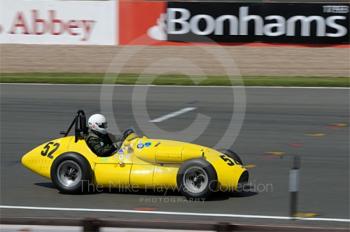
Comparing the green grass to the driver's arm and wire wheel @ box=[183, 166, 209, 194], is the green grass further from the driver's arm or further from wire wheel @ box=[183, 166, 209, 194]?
wire wheel @ box=[183, 166, 209, 194]

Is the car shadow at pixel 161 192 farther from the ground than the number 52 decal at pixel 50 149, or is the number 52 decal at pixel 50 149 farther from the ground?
the number 52 decal at pixel 50 149

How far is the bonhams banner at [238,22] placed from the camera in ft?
75.4

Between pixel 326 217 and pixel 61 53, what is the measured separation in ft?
53.1

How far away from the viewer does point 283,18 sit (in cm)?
2309

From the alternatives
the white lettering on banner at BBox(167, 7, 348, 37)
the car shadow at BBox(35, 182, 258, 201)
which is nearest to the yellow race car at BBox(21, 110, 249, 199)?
the car shadow at BBox(35, 182, 258, 201)

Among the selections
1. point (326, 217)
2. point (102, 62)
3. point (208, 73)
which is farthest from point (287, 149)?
point (102, 62)

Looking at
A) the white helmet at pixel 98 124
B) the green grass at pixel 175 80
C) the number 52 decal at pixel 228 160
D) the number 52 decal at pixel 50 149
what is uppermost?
the green grass at pixel 175 80

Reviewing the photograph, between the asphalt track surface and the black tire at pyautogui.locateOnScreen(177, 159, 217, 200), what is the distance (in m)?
0.13

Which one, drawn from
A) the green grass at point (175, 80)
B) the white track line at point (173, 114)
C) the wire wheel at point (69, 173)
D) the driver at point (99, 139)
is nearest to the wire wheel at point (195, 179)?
the driver at point (99, 139)

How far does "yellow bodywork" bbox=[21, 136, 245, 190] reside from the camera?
9.96 metres

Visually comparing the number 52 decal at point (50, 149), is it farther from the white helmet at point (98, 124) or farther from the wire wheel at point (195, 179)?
the wire wheel at point (195, 179)

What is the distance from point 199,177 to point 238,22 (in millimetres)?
14043

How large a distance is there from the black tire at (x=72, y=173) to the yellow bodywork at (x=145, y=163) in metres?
0.12

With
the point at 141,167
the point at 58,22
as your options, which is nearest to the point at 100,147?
the point at 141,167
